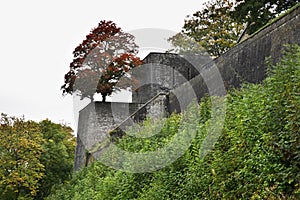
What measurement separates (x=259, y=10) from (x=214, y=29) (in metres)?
13.9

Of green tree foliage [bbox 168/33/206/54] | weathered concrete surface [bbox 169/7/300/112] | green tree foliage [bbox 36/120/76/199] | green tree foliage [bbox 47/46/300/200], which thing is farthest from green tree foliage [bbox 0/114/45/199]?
green tree foliage [bbox 47/46/300/200]

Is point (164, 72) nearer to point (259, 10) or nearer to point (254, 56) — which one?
point (259, 10)

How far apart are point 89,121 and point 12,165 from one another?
15.2 ft

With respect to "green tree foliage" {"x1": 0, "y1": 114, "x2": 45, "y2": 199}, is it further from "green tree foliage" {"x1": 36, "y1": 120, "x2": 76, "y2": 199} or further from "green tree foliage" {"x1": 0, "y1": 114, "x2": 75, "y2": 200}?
"green tree foliage" {"x1": 36, "y1": 120, "x2": 76, "y2": 199}

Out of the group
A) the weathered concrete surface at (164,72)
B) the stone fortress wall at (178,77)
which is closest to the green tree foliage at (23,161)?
the stone fortress wall at (178,77)

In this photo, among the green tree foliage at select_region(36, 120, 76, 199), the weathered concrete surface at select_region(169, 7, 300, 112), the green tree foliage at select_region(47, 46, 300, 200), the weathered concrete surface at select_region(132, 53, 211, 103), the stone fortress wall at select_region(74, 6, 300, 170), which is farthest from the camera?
the green tree foliage at select_region(36, 120, 76, 199)

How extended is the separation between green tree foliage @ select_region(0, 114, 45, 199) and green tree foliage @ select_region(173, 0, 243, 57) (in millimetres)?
10564

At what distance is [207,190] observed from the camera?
7.52 metres

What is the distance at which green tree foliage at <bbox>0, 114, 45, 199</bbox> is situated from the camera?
2398cm

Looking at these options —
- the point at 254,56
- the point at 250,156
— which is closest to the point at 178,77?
the point at 254,56

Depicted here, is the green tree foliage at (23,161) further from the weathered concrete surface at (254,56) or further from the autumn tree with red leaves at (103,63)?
the weathered concrete surface at (254,56)

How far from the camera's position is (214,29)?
2903cm

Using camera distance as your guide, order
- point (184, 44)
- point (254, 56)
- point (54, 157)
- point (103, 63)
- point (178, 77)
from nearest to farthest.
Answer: point (254, 56), point (178, 77), point (103, 63), point (54, 157), point (184, 44)

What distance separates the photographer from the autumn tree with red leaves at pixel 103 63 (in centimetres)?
2355
